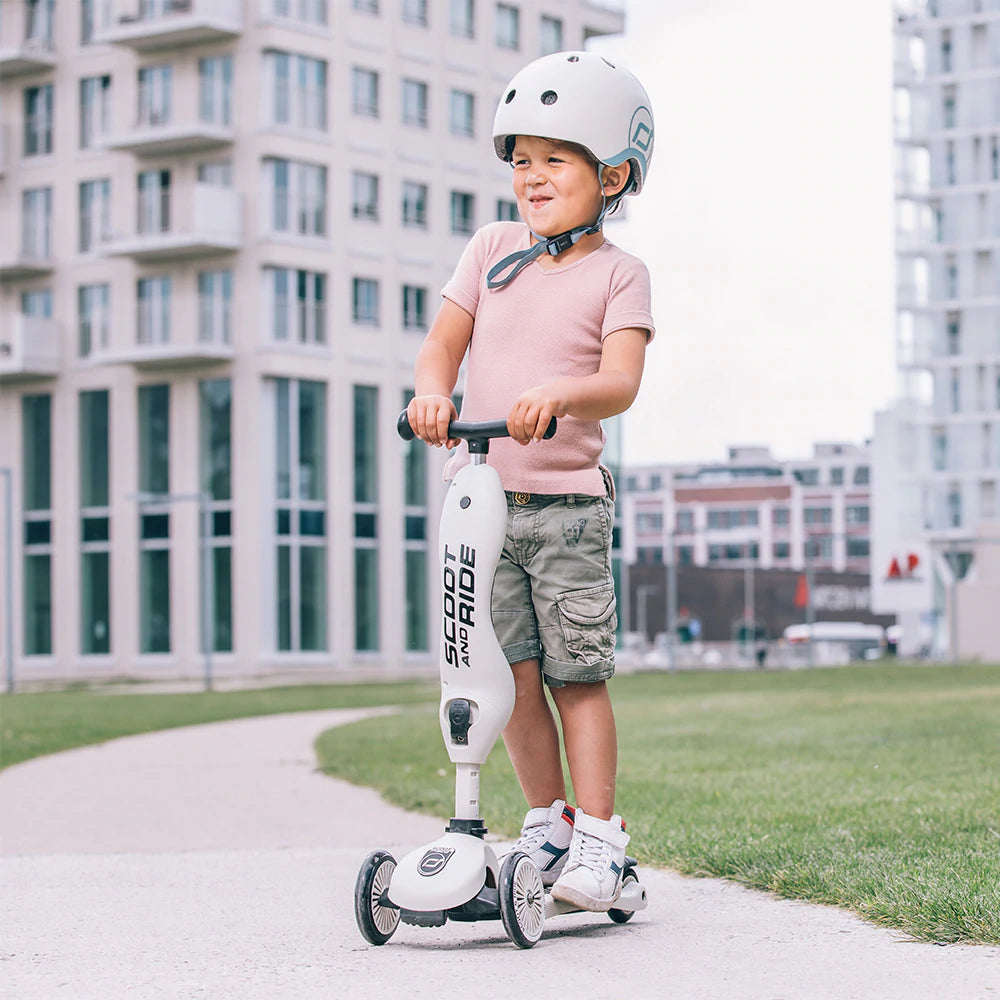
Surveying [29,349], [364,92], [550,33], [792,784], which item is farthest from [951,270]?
[792,784]

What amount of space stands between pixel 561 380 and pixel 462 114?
46987mm

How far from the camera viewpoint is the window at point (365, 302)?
48.1m

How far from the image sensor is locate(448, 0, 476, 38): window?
5041 cm

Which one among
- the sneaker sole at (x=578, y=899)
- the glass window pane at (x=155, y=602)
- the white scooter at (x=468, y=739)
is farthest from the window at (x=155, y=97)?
the sneaker sole at (x=578, y=899)

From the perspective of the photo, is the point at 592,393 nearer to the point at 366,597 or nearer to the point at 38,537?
the point at 366,597

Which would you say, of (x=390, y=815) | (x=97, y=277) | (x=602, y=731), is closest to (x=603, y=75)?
(x=602, y=731)

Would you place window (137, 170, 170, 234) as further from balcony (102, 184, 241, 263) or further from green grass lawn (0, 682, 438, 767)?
green grass lawn (0, 682, 438, 767)

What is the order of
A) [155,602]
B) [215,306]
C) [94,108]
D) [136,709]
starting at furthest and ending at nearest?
1. [94,108]
2. [155,602]
3. [215,306]
4. [136,709]

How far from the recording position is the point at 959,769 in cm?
1048

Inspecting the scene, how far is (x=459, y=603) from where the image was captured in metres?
4.42

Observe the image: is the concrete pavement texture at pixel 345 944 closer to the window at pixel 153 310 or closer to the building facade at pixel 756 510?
the window at pixel 153 310

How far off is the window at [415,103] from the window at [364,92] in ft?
3.02

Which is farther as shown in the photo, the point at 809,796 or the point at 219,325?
the point at 219,325

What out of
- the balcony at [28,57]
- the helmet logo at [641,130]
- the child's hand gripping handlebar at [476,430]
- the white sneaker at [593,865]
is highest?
the balcony at [28,57]
